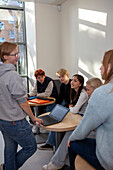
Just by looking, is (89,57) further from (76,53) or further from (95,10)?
(95,10)

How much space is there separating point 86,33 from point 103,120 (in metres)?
2.61

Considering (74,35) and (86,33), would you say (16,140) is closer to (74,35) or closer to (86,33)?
(86,33)

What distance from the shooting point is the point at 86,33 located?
343 centimetres

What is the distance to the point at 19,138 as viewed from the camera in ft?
5.48

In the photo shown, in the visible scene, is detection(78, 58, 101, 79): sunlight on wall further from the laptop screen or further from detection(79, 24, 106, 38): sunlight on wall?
the laptop screen


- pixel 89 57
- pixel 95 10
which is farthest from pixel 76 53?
pixel 95 10

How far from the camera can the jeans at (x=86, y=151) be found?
1.30 meters

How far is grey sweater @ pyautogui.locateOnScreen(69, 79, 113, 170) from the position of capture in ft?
3.76

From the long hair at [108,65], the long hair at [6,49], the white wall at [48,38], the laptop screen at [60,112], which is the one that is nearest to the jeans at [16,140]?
the laptop screen at [60,112]

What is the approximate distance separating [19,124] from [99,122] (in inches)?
31.7

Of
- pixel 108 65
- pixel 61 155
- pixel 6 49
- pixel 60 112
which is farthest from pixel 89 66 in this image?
pixel 108 65

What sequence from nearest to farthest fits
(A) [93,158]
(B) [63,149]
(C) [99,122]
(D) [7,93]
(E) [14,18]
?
(C) [99,122] → (A) [93,158] → (D) [7,93] → (B) [63,149] → (E) [14,18]

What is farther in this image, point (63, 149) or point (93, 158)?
point (63, 149)

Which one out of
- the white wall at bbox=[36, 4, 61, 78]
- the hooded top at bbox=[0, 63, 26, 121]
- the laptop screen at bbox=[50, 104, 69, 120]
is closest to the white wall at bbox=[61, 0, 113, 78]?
the white wall at bbox=[36, 4, 61, 78]
